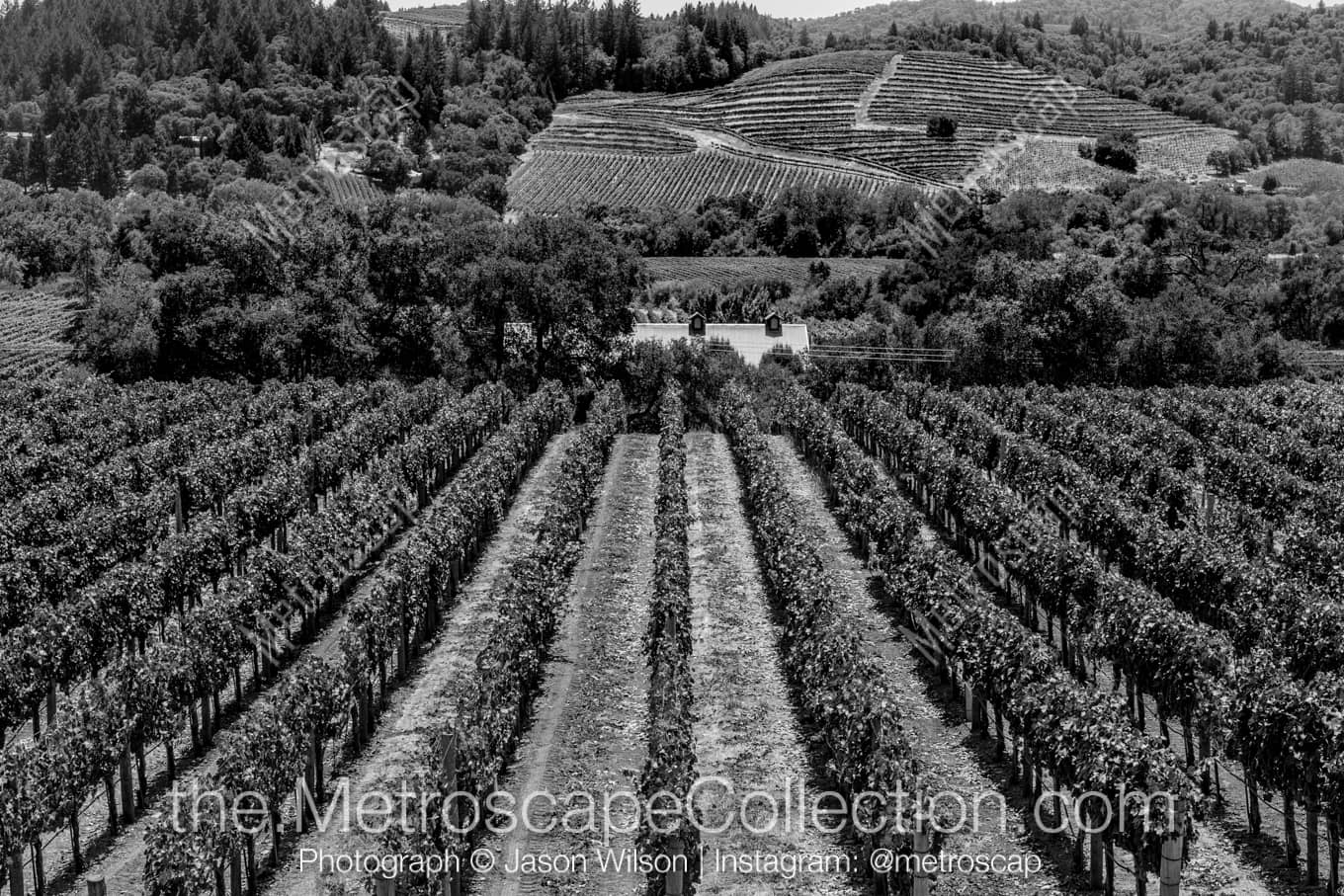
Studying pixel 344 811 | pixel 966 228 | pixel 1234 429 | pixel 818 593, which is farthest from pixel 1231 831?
pixel 966 228

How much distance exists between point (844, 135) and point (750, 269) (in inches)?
2187

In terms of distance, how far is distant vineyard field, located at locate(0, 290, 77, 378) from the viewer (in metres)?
70.4

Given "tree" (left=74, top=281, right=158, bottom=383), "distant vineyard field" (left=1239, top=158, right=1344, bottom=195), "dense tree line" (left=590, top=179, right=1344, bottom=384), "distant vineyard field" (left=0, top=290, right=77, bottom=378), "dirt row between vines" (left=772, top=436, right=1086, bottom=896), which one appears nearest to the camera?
"dirt row between vines" (left=772, top=436, right=1086, bottom=896)

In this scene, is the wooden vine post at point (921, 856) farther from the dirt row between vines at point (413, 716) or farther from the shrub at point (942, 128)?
the shrub at point (942, 128)

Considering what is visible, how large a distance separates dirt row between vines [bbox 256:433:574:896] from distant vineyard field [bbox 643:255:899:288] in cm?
5841

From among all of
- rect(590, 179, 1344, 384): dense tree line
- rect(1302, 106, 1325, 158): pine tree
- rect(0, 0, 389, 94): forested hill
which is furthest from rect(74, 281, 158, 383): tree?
rect(1302, 106, 1325, 158): pine tree

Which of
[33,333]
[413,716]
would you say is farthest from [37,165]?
[413,716]

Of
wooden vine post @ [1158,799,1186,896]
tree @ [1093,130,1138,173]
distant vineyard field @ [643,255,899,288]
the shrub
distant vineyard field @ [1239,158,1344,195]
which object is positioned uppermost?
the shrub

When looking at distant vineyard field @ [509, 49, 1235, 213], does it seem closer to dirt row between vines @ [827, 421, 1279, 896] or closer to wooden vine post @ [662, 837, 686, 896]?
dirt row between vines @ [827, 421, 1279, 896]

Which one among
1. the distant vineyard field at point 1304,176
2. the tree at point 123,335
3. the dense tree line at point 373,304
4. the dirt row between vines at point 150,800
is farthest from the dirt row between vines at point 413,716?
the distant vineyard field at point 1304,176

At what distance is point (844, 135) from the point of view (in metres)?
156

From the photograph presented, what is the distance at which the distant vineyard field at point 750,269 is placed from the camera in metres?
100

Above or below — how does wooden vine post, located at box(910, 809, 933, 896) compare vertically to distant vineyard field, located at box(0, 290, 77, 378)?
above

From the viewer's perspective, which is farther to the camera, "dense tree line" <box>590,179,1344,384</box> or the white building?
the white building
